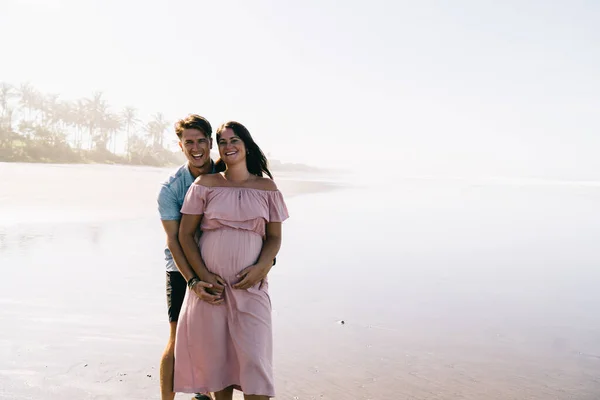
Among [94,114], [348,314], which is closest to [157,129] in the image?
[94,114]

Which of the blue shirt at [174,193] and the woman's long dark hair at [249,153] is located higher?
the woman's long dark hair at [249,153]

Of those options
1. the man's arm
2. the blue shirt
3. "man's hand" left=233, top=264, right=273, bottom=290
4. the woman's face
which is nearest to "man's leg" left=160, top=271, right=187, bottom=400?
the blue shirt

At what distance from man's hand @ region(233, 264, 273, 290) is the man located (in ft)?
0.55

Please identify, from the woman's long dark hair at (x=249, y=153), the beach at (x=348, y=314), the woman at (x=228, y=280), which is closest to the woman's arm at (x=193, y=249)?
the woman at (x=228, y=280)

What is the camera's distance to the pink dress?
3.03 meters

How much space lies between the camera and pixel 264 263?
3.12 metres

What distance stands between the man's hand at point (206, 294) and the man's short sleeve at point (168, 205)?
0.45 m

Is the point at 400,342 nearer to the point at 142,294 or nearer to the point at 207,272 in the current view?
the point at 207,272

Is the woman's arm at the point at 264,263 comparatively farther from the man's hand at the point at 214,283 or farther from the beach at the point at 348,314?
the beach at the point at 348,314

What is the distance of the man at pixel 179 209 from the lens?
124 inches

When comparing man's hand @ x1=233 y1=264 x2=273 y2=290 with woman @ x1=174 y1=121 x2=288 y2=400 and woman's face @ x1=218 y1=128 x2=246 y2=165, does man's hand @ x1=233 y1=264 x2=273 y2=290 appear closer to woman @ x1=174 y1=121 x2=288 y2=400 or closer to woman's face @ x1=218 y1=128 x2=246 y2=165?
woman @ x1=174 y1=121 x2=288 y2=400

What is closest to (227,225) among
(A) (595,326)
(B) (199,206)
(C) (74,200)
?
(B) (199,206)

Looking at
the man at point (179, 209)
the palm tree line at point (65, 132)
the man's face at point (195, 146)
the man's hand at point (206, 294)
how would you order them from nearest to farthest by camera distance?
the man's hand at point (206, 294) → the man at point (179, 209) → the man's face at point (195, 146) → the palm tree line at point (65, 132)

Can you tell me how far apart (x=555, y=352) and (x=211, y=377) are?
320cm
